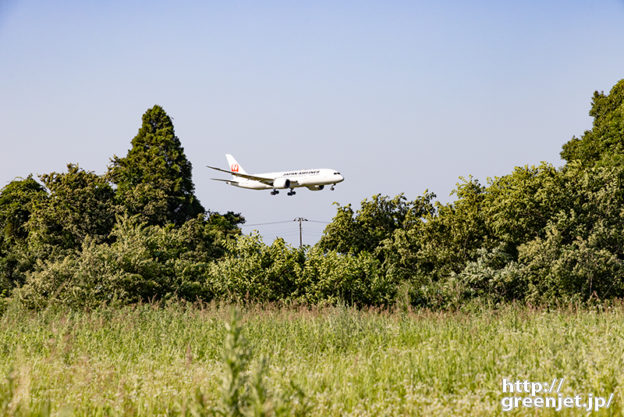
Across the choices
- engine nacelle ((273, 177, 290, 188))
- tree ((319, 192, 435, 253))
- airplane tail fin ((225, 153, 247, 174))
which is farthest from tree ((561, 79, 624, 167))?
airplane tail fin ((225, 153, 247, 174))

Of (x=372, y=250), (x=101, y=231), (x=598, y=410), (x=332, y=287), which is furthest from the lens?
(x=101, y=231)

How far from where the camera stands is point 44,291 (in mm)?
19859

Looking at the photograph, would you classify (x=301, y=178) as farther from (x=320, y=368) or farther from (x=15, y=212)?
(x=320, y=368)

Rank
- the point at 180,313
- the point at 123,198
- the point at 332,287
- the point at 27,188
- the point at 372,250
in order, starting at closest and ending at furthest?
the point at 180,313
the point at 332,287
the point at 372,250
the point at 123,198
the point at 27,188

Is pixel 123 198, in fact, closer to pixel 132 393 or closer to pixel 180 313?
pixel 180 313

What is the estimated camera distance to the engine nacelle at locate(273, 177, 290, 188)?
49.0 m

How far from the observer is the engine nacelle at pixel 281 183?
161ft

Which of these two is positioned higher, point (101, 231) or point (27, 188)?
point (27, 188)

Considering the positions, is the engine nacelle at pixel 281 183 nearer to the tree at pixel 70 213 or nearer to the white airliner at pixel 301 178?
the white airliner at pixel 301 178

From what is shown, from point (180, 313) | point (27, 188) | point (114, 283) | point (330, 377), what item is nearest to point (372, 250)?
point (114, 283)

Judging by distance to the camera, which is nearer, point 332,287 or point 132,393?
point 132,393

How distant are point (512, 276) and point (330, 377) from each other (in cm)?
1457

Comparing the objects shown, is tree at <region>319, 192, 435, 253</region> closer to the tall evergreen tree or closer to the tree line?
the tree line

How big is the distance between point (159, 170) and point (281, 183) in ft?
32.5
